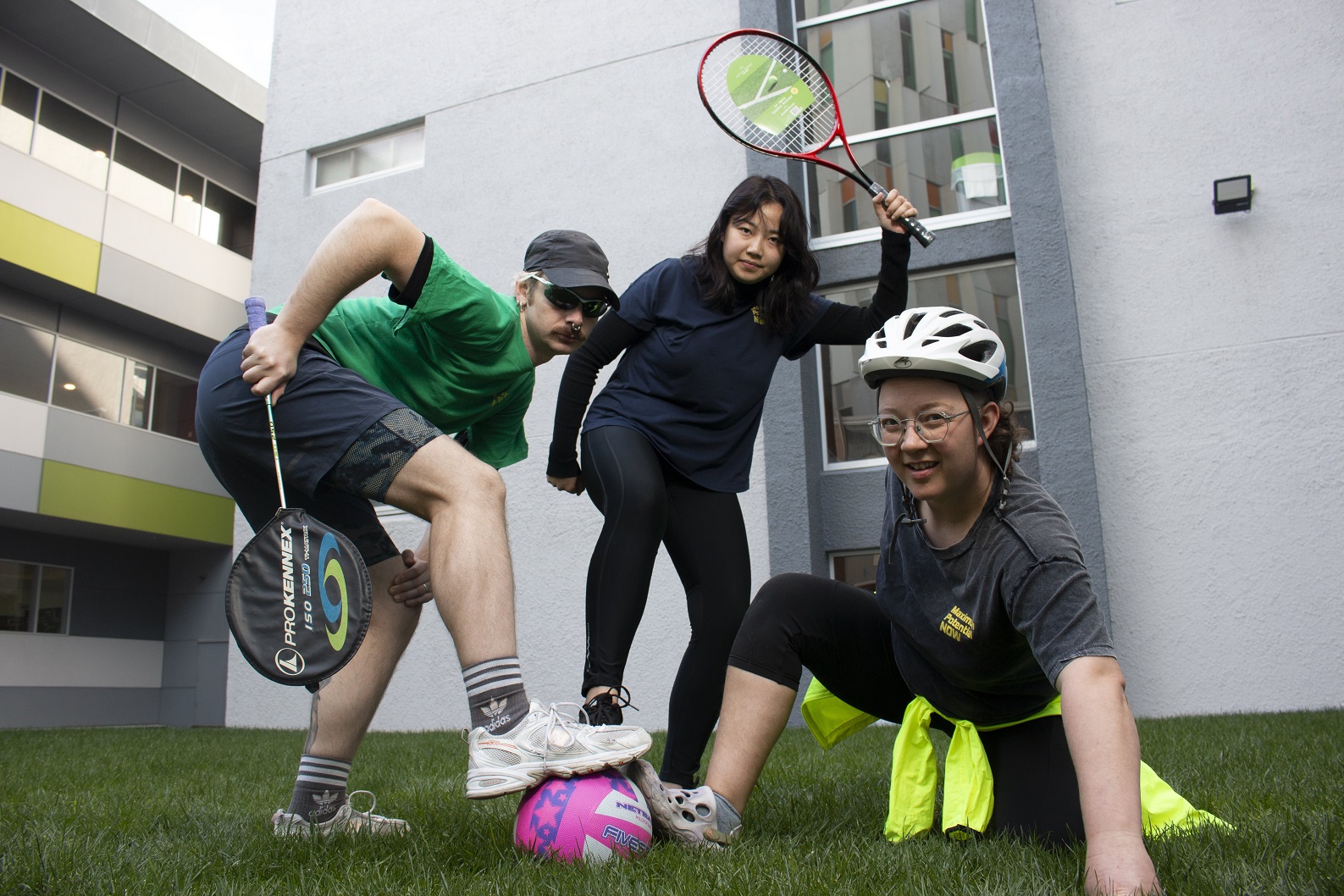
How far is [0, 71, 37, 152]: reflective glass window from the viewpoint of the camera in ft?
53.4

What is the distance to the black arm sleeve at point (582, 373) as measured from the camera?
3311 mm

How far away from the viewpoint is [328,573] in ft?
7.93

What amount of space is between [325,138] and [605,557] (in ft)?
42.5

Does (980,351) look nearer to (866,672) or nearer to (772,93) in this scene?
(866,672)

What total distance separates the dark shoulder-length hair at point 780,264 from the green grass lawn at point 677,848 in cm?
163

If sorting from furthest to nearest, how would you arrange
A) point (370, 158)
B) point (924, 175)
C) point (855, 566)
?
1. point (370, 158)
2. point (924, 175)
3. point (855, 566)

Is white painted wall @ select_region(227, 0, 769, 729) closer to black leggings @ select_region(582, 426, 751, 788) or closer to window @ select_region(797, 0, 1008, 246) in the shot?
window @ select_region(797, 0, 1008, 246)

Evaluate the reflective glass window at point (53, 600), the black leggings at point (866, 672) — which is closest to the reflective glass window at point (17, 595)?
the reflective glass window at point (53, 600)

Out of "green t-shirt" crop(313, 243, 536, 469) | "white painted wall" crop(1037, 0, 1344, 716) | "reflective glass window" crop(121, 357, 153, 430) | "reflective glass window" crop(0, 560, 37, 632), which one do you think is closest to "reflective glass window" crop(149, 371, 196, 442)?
"reflective glass window" crop(121, 357, 153, 430)

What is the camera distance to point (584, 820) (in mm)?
2326

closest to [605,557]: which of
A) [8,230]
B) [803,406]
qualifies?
[803,406]

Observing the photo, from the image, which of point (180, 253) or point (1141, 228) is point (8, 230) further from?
point (1141, 228)

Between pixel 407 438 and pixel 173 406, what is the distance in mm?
18273

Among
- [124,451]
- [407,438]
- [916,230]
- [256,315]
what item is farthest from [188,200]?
[407,438]
